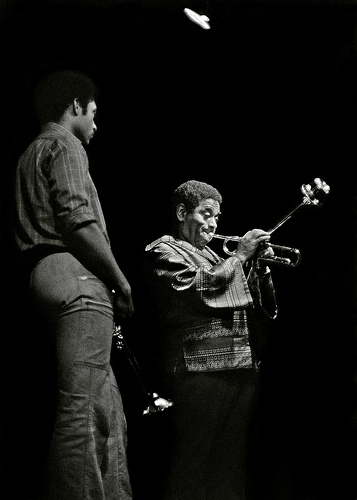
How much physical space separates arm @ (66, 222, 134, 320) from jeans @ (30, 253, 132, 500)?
25mm

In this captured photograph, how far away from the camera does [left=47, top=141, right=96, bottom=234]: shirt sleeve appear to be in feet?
8.09

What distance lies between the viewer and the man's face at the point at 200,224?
3088mm

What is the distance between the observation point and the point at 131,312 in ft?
8.34

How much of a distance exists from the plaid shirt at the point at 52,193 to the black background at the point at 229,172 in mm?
265

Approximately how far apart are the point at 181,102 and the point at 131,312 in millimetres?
1119

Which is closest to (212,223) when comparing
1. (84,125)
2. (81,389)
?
(84,125)

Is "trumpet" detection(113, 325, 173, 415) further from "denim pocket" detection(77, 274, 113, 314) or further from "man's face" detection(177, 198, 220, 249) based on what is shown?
"man's face" detection(177, 198, 220, 249)

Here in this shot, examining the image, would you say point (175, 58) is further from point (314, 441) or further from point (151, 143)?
point (314, 441)

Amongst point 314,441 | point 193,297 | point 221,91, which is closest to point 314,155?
point 221,91

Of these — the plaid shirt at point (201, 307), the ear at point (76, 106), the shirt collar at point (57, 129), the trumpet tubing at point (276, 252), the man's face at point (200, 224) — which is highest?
the ear at point (76, 106)

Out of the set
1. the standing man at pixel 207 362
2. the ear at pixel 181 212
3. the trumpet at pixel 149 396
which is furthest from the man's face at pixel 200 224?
the trumpet at pixel 149 396

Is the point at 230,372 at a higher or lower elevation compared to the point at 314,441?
higher

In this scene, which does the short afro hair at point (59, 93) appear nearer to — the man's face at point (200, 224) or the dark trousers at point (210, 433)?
the man's face at point (200, 224)

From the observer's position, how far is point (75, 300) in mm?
2434
